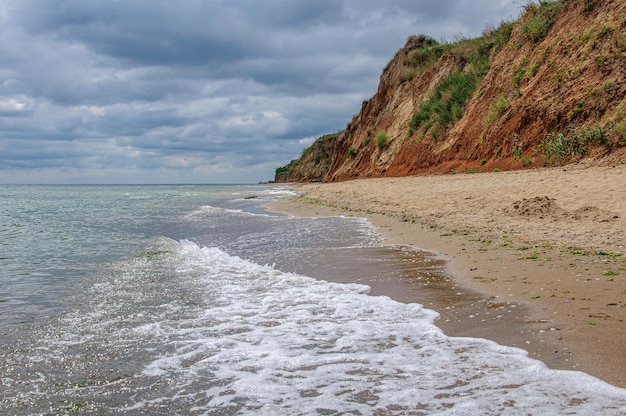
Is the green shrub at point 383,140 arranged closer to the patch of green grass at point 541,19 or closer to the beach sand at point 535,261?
the patch of green grass at point 541,19

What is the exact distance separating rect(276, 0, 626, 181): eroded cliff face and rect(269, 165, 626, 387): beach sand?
8.77 ft

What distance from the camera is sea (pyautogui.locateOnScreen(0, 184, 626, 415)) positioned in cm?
280

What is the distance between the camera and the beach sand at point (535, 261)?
355 cm


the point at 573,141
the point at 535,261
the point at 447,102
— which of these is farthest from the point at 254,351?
the point at 447,102

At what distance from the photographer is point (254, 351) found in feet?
12.3

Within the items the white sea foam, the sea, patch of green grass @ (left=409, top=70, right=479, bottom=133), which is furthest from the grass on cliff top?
the white sea foam

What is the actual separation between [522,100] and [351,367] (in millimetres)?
18360

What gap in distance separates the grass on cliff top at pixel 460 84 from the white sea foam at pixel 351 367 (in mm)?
22531

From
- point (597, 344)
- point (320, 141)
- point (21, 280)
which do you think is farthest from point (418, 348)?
point (320, 141)

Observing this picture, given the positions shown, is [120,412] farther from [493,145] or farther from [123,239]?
[493,145]

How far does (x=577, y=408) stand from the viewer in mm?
2496

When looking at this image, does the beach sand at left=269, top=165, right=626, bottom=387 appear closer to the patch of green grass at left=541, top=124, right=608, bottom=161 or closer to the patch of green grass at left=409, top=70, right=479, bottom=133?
the patch of green grass at left=541, top=124, right=608, bottom=161

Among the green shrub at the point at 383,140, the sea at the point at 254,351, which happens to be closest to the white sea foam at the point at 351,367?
the sea at the point at 254,351

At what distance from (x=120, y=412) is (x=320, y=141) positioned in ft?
276
